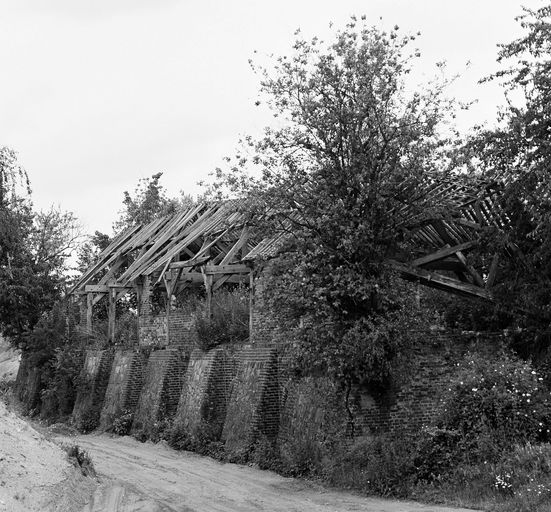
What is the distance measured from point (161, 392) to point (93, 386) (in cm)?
591

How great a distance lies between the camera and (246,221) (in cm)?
1889

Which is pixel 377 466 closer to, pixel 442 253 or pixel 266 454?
pixel 266 454

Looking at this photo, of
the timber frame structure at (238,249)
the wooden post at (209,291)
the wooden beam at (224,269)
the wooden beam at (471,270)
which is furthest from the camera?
the wooden post at (209,291)

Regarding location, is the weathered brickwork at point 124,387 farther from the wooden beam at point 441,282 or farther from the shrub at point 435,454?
the shrub at point 435,454

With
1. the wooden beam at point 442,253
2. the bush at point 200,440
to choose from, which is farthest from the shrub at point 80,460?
the wooden beam at point 442,253

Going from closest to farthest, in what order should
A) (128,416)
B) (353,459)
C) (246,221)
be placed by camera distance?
(353,459) < (246,221) < (128,416)

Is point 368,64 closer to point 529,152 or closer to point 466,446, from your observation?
point 529,152

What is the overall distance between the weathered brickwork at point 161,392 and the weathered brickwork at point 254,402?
13.7 ft

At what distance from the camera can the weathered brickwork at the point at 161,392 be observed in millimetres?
25692

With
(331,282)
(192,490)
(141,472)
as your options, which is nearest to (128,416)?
(141,472)

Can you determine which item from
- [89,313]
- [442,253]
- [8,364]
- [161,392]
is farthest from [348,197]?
[8,364]

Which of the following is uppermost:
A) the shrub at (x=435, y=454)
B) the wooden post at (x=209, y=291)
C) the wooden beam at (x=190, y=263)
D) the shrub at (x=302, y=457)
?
the wooden beam at (x=190, y=263)

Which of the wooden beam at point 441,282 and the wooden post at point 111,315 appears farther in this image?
the wooden post at point 111,315

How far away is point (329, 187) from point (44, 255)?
25.3m
